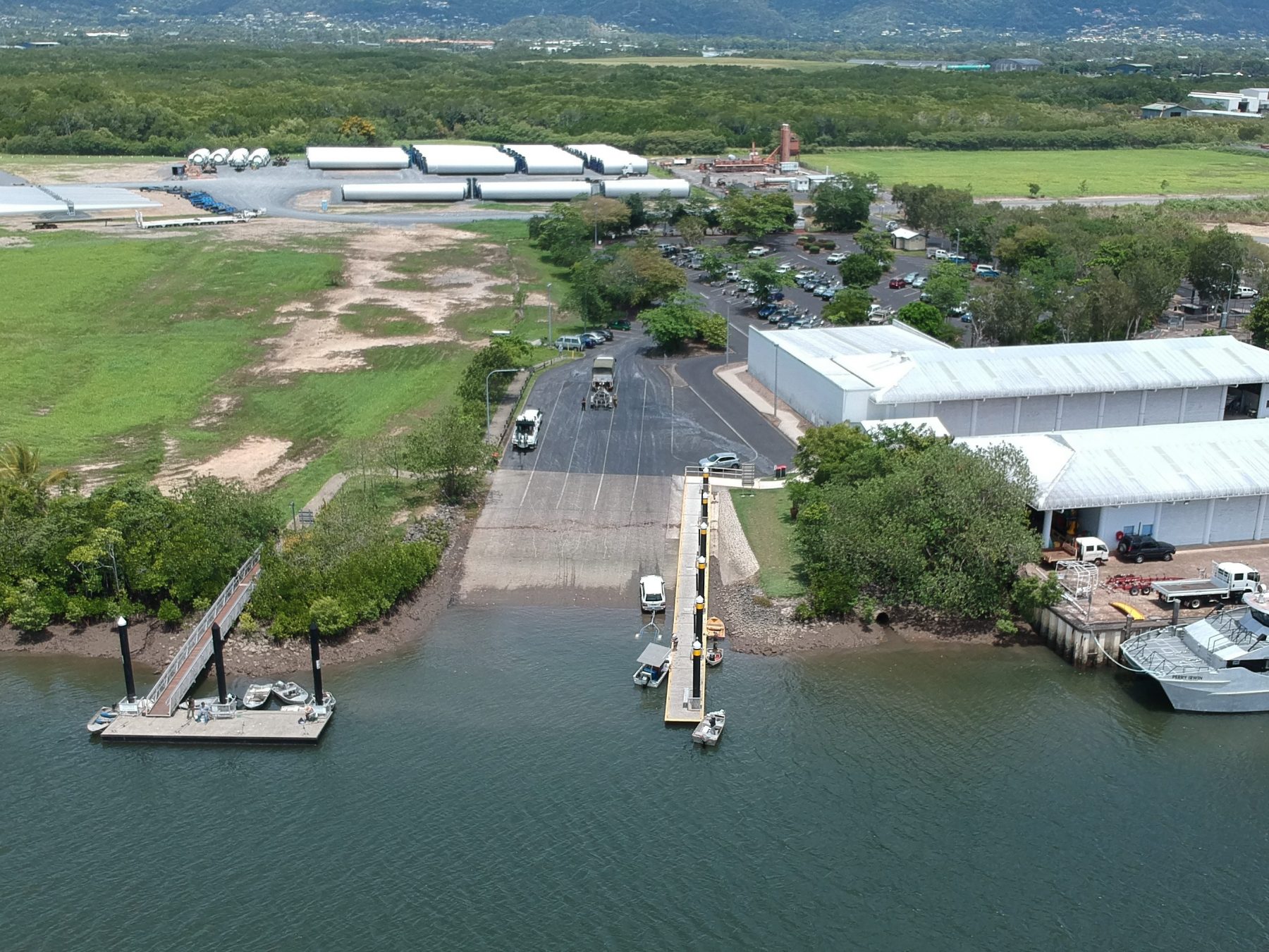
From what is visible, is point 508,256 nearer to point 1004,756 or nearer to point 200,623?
point 200,623

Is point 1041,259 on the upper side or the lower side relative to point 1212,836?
upper

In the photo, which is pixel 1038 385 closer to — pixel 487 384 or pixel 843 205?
pixel 487 384

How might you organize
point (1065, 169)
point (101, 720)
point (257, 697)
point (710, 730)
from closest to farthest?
1. point (710, 730)
2. point (101, 720)
3. point (257, 697)
4. point (1065, 169)

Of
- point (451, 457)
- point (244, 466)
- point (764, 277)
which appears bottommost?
point (244, 466)

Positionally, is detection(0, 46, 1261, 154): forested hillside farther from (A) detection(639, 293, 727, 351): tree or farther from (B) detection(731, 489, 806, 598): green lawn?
(B) detection(731, 489, 806, 598): green lawn

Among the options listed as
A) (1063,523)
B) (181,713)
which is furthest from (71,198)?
(1063,523)

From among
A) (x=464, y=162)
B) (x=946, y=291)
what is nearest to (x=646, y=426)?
(x=946, y=291)

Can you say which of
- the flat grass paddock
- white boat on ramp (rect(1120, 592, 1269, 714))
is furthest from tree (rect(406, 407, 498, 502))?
the flat grass paddock
